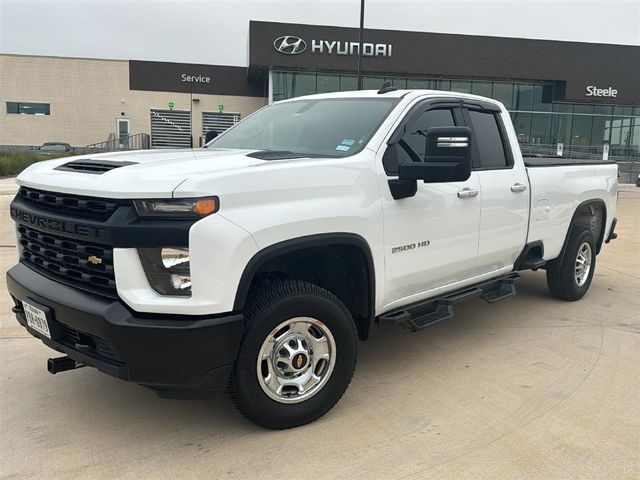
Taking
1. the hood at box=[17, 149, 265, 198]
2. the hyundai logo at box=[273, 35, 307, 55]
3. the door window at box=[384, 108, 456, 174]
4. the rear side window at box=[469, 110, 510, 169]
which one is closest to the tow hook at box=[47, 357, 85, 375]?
the hood at box=[17, 149, 265, 198]

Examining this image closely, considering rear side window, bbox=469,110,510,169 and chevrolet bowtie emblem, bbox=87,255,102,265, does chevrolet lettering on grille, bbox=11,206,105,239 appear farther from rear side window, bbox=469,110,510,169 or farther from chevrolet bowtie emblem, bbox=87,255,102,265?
rear side window, bbox=469,110,510,169

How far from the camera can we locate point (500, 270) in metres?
4.91

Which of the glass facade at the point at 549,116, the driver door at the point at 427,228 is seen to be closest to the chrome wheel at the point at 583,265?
the driver door at the point at 427,228

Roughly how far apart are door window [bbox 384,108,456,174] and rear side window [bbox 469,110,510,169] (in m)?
0.39

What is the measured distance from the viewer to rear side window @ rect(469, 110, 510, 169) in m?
4.64

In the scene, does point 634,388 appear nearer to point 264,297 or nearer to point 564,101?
point 264,297

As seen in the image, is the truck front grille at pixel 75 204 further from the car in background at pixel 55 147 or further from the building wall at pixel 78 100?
the building wall at pixel 78 100

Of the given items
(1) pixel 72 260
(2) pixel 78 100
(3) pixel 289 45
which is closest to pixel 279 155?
(1) pixel 72 260

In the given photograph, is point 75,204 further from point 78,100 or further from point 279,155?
point 78,100

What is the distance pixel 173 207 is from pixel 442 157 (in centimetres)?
166

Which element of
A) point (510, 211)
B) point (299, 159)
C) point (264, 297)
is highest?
point (299, 159)

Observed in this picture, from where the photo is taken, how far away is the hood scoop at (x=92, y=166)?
119 inches

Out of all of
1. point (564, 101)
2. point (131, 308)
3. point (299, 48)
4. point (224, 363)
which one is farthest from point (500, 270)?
point (564, 101)

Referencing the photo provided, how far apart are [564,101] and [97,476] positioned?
3766 cm
